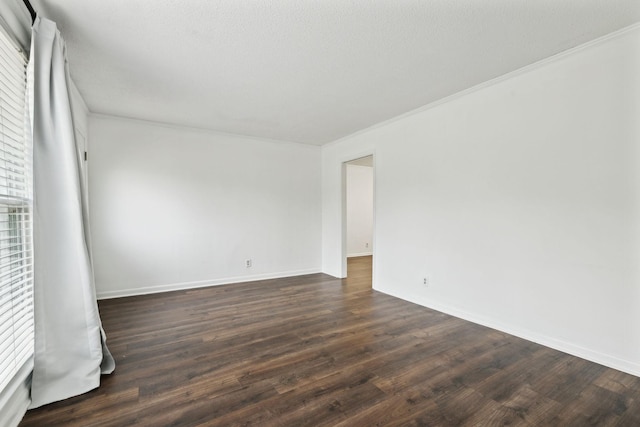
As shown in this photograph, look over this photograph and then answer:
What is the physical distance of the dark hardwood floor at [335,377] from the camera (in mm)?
1689

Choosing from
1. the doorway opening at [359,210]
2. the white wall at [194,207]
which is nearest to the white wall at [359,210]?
the doorway opening at [359,210]

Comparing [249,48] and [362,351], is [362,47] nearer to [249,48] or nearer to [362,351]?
→ [249,48]

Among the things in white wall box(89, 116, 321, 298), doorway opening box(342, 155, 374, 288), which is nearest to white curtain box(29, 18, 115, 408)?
white wall box(89, 116, 321, 298)

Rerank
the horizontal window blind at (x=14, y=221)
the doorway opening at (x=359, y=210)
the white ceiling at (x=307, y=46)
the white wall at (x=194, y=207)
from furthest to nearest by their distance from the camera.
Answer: the doorway opening at (x=359, y=210)
the white wall at (x=194, y=207)
the white ceiling at (x=307, y=46)
the horizontal window blind at (x=14, y=221)

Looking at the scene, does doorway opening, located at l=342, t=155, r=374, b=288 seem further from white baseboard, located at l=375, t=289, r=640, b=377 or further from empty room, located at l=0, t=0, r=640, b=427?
white baseboard, located at l=375, t=289, r=640, b=377

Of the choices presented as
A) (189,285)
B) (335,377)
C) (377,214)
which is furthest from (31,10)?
(377,214)

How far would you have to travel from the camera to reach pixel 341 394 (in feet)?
6.17

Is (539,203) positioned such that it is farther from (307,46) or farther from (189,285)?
(189,285)

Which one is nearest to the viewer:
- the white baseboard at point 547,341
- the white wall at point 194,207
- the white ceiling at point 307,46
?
the white ceiling at point 307,46

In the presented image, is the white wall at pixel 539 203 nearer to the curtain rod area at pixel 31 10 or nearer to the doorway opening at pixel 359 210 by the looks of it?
the curtain rod area at pixel 31 10

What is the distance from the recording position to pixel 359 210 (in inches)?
316

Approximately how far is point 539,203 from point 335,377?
2307mm

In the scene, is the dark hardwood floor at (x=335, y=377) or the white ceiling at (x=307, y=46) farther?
the white ceiling at (x=307, y=46)

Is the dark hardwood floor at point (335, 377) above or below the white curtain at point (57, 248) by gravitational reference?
below
